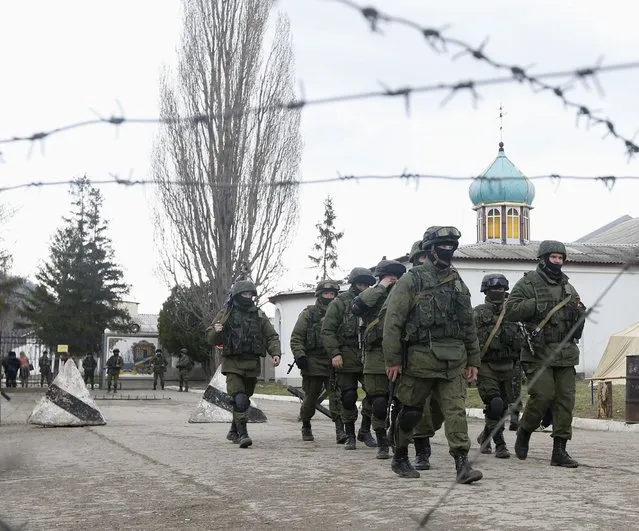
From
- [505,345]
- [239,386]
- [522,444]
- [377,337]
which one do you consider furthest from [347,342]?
[522,444]

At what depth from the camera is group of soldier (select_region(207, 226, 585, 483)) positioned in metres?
7.16

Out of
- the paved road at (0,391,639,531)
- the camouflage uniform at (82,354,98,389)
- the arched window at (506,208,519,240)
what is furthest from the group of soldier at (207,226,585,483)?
the arched window at (506,208,519,240)

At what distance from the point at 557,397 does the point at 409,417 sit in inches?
60.0

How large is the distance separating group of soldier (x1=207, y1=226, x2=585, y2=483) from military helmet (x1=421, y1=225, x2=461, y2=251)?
0.01 metres

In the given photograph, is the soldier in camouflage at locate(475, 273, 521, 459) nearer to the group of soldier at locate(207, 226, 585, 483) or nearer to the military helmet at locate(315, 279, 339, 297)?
the group of soldier at locate(207, 226, 585, 483)

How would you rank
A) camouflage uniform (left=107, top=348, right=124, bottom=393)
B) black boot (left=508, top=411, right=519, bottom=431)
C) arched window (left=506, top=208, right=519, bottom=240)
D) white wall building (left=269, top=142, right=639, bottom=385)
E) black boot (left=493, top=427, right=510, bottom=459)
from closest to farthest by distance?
1. black boot (left=493, top=427, right=510, bottom=459)
2. black boot (left=508, top=411, right=519, bottom=431)
3. camouflage uniform (left=107, top=348, right=124, bottom=393)
4. white wall building (left=269, top=142, right=639, bottom=385)
5. arched window (left=506, top=208, right=519, bottom=240)

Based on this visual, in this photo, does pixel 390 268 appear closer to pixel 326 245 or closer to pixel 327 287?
pixel 327 287

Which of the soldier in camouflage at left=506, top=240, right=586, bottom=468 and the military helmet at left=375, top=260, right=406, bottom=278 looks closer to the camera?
the soldier in camouflage at left=506, top=240, right=586, bottom=468

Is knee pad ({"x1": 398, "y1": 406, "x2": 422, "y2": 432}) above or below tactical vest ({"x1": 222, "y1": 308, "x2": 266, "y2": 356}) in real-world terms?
below

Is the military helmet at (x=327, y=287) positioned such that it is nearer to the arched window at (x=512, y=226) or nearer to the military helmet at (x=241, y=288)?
the military helmet at (x=241, y=288)

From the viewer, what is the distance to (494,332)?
9.09 meters

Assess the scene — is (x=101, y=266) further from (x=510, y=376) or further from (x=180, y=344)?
(x=180, y=344)

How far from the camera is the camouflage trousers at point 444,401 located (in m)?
6.88

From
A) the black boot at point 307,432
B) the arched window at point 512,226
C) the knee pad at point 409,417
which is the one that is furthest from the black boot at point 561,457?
the arched window at point 512,226
